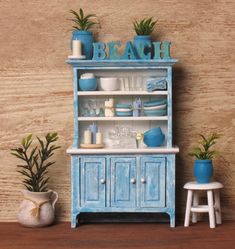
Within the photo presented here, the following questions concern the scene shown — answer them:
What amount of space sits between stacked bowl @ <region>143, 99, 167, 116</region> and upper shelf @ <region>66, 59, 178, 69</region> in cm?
29

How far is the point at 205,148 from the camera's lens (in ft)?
17.3

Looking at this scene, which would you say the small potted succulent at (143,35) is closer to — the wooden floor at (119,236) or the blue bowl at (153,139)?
the blue bowl at (153,139)

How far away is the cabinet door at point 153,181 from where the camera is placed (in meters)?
5.18

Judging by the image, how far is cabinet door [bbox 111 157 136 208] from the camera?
17.0ft

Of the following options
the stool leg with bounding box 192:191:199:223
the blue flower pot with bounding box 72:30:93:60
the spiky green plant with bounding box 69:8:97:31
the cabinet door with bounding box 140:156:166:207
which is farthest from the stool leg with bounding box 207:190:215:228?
the spiky green plant with bounding box 69:8:97:31

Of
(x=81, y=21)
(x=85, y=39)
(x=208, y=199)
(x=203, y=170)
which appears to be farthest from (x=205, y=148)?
(x=81, y=21)

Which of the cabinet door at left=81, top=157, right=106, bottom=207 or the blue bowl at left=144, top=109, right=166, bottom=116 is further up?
the blue bowl at left=144, top=109, right=166, bottom=116

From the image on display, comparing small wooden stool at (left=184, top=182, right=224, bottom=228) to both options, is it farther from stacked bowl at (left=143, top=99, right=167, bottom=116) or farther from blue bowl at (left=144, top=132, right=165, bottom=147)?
stacked bowl at (left=143, top=99, right=167, bottom=116)

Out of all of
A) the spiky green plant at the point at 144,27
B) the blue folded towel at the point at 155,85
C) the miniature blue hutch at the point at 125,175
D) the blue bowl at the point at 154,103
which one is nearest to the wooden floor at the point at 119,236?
the miniature blue hutch at the point at 125,175

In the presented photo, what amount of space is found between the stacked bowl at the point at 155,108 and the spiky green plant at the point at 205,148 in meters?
0.41

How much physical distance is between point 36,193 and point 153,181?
3.07ft

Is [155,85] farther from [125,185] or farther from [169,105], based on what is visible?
[125,185]

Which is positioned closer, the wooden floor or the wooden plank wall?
the wooden floor

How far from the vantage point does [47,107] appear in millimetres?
5520
